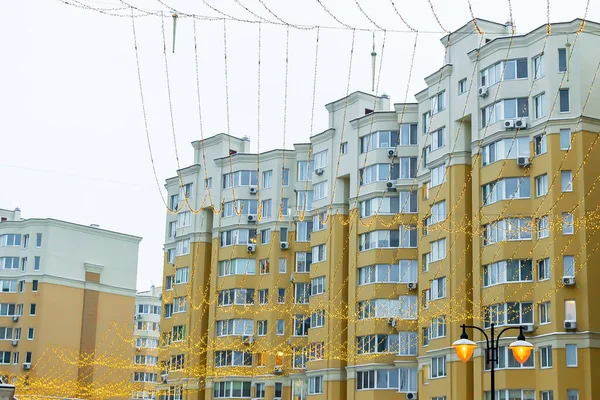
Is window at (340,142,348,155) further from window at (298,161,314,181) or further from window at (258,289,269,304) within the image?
window at (258,289,269,304)

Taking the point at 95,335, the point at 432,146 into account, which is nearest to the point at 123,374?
the point at 95,335

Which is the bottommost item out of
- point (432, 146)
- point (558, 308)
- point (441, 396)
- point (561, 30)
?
point (441, 396)

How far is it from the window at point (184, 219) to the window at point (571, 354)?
3235 cm

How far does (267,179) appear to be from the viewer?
6619cm

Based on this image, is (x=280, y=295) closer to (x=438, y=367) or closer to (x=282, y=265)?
(x=282, y=265)

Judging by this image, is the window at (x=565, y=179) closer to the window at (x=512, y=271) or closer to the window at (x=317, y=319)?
the window at (x=512, y=271)

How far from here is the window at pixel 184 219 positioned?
2716 inches

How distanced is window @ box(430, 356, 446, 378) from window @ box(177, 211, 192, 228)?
2495cm

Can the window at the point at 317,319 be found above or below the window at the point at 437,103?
below

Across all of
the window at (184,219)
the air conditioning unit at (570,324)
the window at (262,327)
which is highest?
the window at (184,219)

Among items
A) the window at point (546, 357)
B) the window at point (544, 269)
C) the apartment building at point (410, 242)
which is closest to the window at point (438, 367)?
the apartment building at point (410, 242)

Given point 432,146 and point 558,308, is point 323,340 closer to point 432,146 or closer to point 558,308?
point 432,146

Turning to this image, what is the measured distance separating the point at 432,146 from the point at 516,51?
671 cm

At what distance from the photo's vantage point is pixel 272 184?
2574 inches
